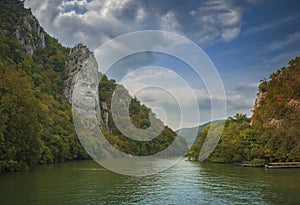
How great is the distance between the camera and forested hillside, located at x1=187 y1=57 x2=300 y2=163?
42344mm

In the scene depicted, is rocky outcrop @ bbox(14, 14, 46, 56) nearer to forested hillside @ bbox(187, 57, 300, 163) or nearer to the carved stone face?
the carved stone face

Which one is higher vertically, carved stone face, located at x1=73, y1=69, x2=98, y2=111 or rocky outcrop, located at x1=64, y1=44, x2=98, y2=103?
rocky outcrop, located at x1=64, y1=44, x2=98, y2=103

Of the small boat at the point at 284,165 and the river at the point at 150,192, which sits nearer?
the river at the point at 150,192

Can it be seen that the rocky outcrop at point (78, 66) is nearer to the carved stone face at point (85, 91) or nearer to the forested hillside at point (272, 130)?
the carved stone face at point (85, 91)

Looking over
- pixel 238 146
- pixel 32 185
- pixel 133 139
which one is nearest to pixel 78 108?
pixel 133 139

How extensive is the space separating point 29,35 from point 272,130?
80.4 metres

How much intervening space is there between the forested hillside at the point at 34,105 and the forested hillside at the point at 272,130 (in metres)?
31.2

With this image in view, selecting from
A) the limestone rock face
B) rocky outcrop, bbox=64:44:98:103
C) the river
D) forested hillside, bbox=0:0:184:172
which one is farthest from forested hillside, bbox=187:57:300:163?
rocky outcrop, bbox=64:44:98:103

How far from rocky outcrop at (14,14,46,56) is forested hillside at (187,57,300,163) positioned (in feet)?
216

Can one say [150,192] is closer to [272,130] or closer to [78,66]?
[272,130]

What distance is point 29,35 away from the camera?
9400cm

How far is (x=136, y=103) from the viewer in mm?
137875

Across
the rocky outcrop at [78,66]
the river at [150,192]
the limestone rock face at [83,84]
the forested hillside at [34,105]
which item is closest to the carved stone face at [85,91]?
the limestone rock face at [83,84]

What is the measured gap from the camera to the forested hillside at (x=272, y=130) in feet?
139
